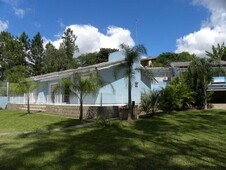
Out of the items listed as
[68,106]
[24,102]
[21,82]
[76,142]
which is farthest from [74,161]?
[24,102]

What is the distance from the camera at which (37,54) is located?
177 ft

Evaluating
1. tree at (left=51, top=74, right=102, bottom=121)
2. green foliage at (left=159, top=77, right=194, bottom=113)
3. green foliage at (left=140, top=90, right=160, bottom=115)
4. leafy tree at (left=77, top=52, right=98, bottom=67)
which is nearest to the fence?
green foliage at (left=140, top=90, right=160, bottom=115)

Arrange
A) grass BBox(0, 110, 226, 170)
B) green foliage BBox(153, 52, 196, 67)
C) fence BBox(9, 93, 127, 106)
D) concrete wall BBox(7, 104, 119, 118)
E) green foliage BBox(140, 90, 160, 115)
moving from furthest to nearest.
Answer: green foliage BBox(153, 52, 196, 67) → fence BBox(9, 93, 127, 106) → green foliage BBox(140, 90, 160, 115) → concrete wall BBox(7, 104, 119, 118) → grass BBox(0, 110, 226, 170)

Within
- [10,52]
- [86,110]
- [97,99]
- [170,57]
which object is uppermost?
[170,57]

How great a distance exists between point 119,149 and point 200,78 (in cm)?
1623

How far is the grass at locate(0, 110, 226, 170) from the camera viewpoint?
7055 mm

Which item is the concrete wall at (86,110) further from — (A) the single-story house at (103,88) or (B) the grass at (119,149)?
(B) the grass at (119,149)

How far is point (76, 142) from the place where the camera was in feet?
32.0

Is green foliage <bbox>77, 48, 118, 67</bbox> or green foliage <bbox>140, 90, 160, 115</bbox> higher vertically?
green foliage <bbox>77, 48, 118, 67</bbox>

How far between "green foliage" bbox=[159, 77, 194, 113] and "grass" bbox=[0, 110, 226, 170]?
283 inches

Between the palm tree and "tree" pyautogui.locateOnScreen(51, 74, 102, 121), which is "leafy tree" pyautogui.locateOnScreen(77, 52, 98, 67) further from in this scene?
the palm tree

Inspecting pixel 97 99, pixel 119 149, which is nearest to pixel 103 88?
pixel 97 99

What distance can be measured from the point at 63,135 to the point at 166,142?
4.30 metres

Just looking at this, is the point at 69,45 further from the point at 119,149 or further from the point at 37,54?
the point at 119,149
